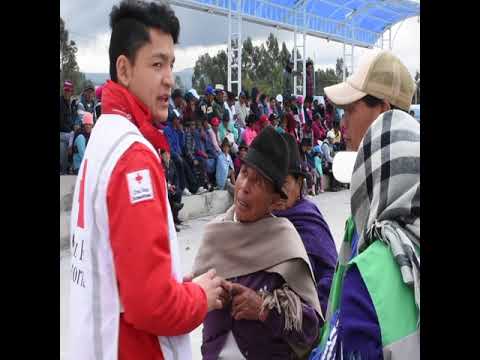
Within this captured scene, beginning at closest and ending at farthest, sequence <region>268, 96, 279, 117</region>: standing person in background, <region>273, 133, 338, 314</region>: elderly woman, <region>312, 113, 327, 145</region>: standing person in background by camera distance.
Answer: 1. <region>273, 133, 338, 314</region>: elderly woman
2. <region>268, 96, 279, 117</region>: standing person in background
3. <region>312, 113, 327, 145</region>: standing person in background

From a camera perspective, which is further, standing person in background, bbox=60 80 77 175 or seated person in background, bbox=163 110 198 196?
seated person in background, bbox=163 110 198 196

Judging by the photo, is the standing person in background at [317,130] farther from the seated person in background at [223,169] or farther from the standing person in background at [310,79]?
the seated person in background at [223,169]

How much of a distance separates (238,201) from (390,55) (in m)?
Answer: 0.81

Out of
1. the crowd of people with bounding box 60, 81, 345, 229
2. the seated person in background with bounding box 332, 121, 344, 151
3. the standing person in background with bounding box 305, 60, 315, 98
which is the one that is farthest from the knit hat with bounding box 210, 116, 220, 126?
the standing person in background with bounding box 305, 60, 315, 98

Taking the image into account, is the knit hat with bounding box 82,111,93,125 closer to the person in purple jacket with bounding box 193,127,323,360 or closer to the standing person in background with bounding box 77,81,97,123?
the standing person in background with bounding box 77,81,97,123

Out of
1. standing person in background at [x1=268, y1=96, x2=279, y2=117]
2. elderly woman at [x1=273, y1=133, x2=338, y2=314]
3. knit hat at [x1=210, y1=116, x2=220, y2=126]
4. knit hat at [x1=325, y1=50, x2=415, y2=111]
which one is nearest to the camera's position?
knit hat at [x1=325, y1=50, x2=415, y2=111]

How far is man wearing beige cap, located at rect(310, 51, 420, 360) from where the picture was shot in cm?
113

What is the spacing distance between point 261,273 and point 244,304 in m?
0.18

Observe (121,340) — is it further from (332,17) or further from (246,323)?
(332,17)

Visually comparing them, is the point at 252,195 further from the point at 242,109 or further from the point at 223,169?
the point at 242,109

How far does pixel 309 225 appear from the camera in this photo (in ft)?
7.89

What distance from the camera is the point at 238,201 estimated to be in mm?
2234

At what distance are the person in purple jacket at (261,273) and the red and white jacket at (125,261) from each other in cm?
59
